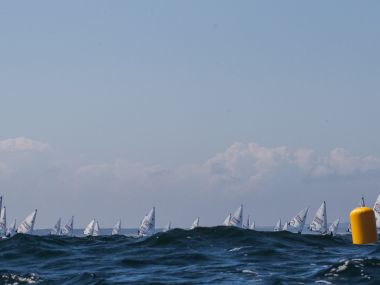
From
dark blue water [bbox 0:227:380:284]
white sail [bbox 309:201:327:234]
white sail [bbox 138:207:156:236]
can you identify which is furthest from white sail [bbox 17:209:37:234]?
dark blue water [bbox 0:227:380:284]

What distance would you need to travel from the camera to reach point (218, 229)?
32.4 metres

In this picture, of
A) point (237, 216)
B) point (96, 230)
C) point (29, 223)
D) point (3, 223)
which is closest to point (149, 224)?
point (237, 216)

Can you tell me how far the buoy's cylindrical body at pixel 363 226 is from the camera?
18531 mm

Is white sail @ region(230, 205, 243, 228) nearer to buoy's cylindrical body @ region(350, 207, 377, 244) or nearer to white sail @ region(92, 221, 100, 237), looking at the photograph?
white sail @ region(92, 221, 100, 237)

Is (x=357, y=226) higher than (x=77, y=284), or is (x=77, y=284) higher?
(x=357, y=226)

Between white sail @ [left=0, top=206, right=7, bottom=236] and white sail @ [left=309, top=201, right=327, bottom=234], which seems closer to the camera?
white sail @ [left=309, top=201, right=327, bottom=234]

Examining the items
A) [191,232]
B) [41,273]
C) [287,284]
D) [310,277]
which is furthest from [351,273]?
[191,232]

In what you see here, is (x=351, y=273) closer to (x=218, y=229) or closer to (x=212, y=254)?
(x=212, y=254)

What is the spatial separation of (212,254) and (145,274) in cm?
545

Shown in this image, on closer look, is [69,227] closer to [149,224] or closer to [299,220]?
[149,224]

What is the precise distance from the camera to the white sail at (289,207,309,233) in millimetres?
149625

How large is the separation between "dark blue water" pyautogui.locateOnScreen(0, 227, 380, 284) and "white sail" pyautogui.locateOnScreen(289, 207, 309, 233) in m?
120

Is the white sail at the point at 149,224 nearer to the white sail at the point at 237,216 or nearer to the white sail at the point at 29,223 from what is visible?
the white sail at the point at 237,216

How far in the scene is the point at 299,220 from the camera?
150m
